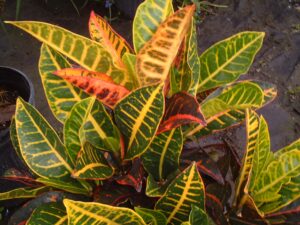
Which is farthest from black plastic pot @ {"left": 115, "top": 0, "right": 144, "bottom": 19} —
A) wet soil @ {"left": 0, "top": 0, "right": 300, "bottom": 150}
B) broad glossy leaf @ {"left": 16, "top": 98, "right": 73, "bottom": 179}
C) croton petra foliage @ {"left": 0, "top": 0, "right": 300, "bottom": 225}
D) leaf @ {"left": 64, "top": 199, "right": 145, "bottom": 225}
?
leaf @ {"left": 64, "top": 199, "right": 145, "bottom": 225}

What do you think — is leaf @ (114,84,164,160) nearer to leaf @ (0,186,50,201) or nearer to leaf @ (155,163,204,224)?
leaf @ (155,163,204,224)

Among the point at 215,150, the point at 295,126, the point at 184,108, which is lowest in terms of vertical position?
the point at 295,126

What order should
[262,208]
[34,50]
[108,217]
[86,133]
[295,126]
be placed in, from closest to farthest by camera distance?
[108,217] → [86,133] → [262,208] → [295,126] → [34,50]

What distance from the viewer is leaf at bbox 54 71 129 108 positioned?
0.71m

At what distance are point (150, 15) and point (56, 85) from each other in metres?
0.22

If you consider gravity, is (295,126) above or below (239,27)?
below

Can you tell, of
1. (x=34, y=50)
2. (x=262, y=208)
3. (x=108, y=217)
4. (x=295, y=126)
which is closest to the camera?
(x=108, y=217)

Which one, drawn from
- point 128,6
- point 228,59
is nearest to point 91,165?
point 228,59

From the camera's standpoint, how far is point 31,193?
909 millimetres

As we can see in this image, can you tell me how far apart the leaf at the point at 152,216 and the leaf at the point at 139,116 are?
0.34 ft

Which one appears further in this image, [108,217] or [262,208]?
[262,208]

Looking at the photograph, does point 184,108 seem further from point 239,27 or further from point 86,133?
point 239,27

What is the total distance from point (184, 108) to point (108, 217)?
8.9 inches

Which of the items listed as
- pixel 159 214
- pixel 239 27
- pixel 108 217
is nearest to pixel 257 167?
pixel 159 214
